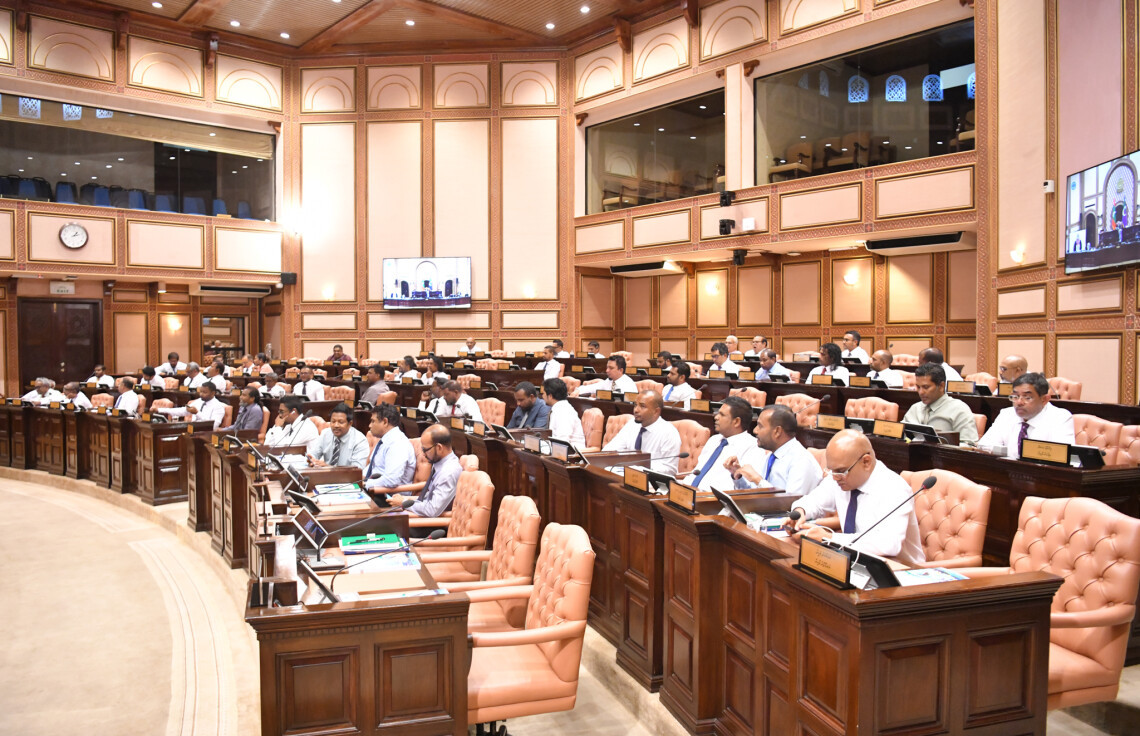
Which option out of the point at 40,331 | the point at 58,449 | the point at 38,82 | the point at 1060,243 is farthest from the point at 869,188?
the point at 40,331

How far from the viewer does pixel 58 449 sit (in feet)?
32.8

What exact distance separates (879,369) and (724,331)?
6955 mm

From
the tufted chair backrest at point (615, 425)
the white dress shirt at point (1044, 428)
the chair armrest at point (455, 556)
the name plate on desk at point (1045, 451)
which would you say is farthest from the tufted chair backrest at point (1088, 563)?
the tufted chair backrest at point (615, 425)

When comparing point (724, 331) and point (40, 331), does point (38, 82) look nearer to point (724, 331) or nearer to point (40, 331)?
point (40, 331)

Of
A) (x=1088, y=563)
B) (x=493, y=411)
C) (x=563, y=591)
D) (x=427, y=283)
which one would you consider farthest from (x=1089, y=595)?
(x=427, y=283)

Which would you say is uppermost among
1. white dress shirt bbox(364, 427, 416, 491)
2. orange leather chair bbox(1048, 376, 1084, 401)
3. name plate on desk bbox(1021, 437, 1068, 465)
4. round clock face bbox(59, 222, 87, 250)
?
round clock face bbox(59, 222, 87, 250)

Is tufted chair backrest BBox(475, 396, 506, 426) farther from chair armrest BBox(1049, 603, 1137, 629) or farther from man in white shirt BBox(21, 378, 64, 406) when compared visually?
man in white shirt BBox(21, 378, 64, 406)

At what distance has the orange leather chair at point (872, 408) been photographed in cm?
632

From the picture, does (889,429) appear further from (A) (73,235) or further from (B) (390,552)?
(A) (73,235)

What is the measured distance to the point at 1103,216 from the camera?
23.4 feet

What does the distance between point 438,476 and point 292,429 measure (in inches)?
92.2

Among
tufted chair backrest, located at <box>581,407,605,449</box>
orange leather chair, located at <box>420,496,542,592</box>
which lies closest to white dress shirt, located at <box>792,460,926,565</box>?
orange leather chair, located at <box>420,496,542,592</box>

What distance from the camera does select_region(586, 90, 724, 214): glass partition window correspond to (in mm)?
13609

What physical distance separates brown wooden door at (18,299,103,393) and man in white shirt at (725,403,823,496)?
1539cm
